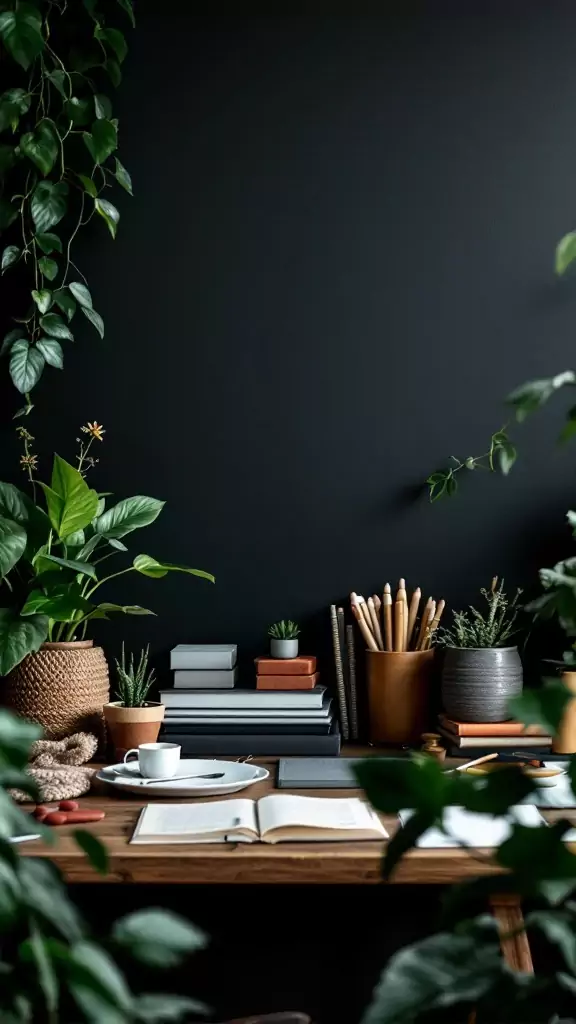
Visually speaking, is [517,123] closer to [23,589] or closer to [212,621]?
[212,621]

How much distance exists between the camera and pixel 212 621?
2402mm

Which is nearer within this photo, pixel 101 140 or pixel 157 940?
pixel 157 940

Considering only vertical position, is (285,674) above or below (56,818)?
above

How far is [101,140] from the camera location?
7.61ft

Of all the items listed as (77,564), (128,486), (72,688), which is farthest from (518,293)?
(72,688)

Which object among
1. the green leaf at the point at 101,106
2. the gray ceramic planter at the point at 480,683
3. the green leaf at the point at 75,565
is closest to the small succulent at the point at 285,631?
the gray ceramic planter at the point at 480,683

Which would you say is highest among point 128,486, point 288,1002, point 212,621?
point 128,486

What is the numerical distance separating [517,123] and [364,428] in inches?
31.9

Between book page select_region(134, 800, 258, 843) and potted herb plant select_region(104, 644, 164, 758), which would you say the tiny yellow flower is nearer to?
potted herb plant select_region(104, 644, 164, 758)

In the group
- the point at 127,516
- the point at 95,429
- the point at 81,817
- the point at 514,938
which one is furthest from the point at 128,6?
the point at 514,938

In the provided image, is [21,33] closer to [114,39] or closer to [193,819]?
[114,39]

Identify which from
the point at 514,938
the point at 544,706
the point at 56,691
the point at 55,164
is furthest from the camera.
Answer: the point at 55,164

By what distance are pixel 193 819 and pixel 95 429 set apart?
1.03 metres

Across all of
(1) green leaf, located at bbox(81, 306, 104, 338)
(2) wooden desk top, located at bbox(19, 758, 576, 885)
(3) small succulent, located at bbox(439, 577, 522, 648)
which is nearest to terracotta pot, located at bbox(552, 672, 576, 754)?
(3) small succulent, located at bbox(439, 577, 522, 648)
